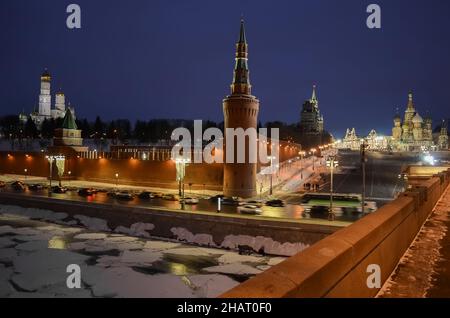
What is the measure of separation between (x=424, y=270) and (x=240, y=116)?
36078mm

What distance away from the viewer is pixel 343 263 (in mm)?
4910

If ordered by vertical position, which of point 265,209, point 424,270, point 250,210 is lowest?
point 265,209

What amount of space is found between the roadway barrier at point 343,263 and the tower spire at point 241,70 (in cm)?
3505

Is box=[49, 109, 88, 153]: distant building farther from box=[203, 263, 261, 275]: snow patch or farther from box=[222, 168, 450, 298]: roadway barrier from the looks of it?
box=[222, 168, 450, 298]: roadway barrier

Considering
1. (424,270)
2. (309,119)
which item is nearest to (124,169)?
(424,270)

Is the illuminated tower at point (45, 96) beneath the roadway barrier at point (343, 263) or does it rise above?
above

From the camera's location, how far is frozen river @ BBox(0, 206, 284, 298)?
1836cm

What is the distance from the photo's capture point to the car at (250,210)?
3067cm

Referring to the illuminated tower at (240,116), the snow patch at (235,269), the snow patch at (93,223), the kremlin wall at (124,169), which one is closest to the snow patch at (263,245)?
the snow patch at (235,269)

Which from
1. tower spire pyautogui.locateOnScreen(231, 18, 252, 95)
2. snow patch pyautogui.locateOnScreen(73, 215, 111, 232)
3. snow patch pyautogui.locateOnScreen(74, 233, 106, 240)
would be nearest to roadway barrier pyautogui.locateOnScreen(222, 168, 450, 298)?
snow patch pyautogui.locateOnScreen(74, 233, 106, 240)

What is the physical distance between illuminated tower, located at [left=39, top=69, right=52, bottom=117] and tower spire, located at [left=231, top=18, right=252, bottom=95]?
115 m

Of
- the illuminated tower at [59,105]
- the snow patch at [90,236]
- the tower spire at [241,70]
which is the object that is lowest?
the snow patch at [90,236]

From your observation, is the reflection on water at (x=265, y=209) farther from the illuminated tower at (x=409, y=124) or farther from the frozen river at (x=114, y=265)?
the illuminated tower at (x=409, y=124)

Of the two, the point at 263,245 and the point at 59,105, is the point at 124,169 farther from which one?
the point at 59,105
